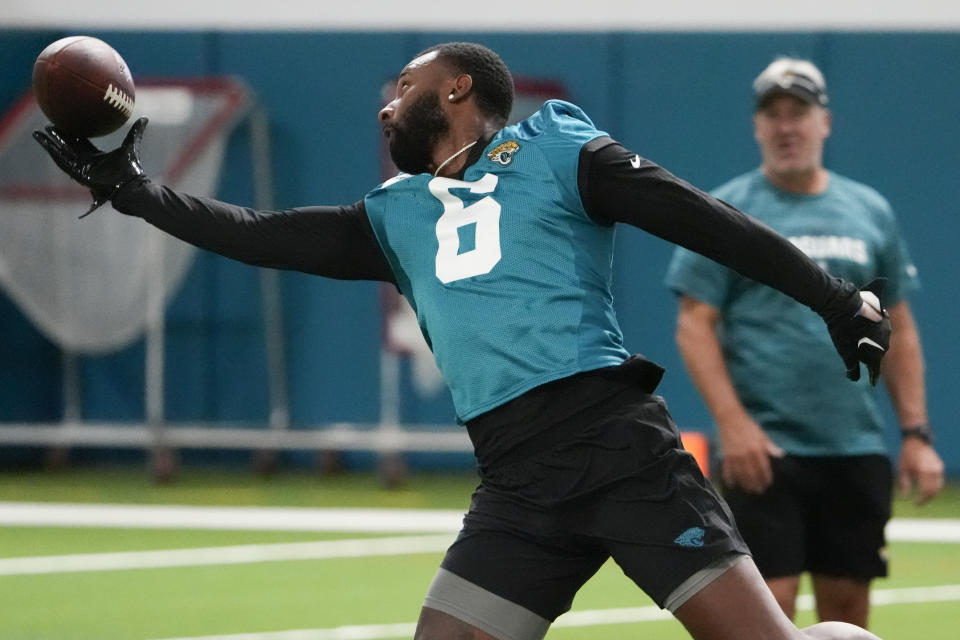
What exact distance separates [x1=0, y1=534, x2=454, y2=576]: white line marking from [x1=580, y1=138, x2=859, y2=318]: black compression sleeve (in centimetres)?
549

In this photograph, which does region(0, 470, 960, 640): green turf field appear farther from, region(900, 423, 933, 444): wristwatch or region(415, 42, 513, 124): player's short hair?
region(415, 42, 513, 124): player's short hair

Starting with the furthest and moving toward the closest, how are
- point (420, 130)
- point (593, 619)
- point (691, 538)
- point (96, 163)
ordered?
point (593, 619), point (96, 163), point (420, 130), point (691, 538)

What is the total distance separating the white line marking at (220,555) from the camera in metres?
8.75

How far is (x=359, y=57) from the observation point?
12.7 metres

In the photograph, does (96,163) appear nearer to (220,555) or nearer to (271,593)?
(271,593)

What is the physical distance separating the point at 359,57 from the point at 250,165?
112 centimetres

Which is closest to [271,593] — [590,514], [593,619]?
[593,619]

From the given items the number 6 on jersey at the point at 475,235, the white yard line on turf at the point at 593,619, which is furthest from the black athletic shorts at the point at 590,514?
the white yard line on turf at the point at 593,619

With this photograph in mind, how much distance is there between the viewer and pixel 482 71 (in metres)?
4.13

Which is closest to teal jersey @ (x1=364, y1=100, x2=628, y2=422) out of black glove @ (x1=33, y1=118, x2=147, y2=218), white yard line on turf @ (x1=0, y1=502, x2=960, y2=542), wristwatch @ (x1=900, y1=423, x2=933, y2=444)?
black glove @ (x1=33, y1=118, x2=147, y2=218)

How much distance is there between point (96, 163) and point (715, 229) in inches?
59.8

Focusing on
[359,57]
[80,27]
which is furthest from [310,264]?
[80,27]

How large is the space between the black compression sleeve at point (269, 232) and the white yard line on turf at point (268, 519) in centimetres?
586

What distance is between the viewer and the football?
14.0 feet
